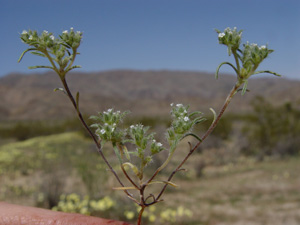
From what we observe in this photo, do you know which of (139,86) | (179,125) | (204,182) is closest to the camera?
(179,125)

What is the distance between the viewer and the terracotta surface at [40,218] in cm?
132

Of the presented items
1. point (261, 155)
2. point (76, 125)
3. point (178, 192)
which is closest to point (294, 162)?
point (261, 155)

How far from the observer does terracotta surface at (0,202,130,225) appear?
51.8 inches

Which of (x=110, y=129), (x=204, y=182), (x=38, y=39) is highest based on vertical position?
(x=38, y=39)

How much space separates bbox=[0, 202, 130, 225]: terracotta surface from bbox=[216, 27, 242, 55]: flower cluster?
0.80 meters

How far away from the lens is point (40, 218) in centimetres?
135

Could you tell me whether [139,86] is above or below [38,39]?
below

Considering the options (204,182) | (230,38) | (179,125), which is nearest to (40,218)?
(179,125)

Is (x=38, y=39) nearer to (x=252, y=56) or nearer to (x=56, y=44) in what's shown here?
(x=56, y=44)

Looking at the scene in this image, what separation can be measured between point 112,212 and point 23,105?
280ft

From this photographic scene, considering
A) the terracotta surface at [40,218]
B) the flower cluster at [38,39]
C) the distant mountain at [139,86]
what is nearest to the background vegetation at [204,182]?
the terracotta surface at [40,218]

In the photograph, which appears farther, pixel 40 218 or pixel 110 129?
pixel 40 218

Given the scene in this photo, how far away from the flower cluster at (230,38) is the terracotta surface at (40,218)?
0.80 metres

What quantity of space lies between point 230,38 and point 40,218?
105cm
